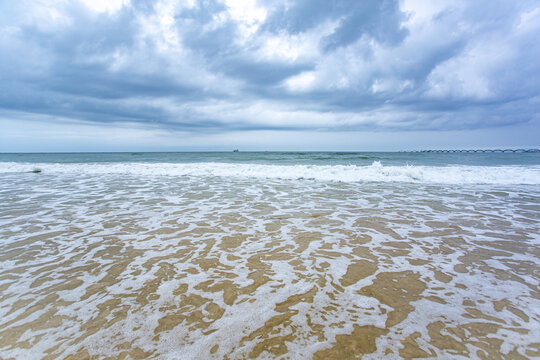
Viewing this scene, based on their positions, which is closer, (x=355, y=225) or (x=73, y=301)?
(x=73, y=301)

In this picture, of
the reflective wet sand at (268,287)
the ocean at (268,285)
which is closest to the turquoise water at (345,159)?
the ocean at (268,285)

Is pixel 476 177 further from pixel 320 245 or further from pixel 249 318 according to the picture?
pixel 249 318

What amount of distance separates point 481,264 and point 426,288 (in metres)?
1.39

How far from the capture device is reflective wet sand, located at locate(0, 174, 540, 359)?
216cm

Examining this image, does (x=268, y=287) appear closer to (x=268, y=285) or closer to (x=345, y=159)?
(x=268, y=285)

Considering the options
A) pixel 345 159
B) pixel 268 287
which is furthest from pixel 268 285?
pixel 345 159

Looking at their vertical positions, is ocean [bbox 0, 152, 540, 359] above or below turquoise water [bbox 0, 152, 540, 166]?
below

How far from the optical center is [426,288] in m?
3.05

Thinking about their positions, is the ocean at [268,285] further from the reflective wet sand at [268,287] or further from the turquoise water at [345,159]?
the turquoise water at [345,159]

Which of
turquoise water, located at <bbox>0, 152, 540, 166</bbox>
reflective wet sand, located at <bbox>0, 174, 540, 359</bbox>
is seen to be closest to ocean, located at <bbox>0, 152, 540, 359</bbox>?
reflective wet sand, located at <bbox>0, 174, 540, 359</bbox>

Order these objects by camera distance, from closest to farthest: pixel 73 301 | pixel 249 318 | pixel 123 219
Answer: pixel 249 318
pixel 73 301
pixel 123 219

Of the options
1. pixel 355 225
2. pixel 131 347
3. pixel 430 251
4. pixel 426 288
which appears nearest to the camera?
pixel 131 347

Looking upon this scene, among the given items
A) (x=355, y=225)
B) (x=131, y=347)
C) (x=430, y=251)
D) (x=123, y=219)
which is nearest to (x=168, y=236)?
(x=123, y=219)

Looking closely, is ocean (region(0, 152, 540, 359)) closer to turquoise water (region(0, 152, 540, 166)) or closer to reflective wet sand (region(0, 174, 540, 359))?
reflective wet sand (region(0, 174, 540, 359))
